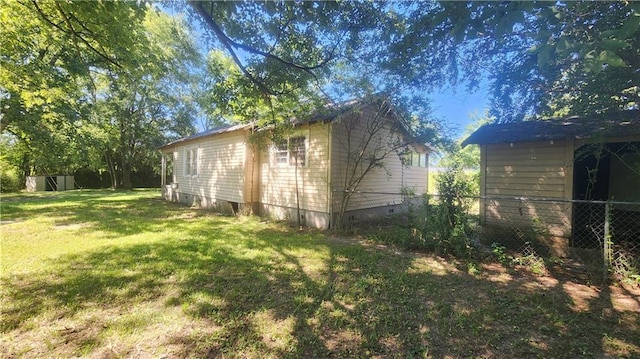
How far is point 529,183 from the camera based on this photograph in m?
6.67

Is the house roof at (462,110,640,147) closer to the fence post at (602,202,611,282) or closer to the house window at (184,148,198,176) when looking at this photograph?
the fence post at (602,202,611,282)

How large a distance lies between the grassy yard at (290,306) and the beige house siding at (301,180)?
278cm

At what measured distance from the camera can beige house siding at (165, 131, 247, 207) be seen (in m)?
10.5

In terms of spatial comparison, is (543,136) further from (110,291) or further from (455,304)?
(110,291)

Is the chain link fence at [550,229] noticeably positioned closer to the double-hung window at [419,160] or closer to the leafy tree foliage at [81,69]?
the double-hung window at [419,160]

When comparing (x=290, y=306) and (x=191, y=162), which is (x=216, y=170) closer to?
(x=191, y=162)

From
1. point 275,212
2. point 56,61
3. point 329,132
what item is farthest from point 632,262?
point 56,61

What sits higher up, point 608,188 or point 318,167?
point 318,167

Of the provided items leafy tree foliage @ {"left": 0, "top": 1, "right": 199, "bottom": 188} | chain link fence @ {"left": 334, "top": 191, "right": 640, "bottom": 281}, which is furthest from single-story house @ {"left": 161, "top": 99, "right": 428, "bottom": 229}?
leafy tree foliage @ {"left": 0, "top": 1, "right": 199, "bottom": 188}

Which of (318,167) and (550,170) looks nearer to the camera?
(550,170)

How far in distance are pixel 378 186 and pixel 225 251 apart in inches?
235

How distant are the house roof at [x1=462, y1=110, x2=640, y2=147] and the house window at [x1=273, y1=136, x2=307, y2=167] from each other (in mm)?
4592

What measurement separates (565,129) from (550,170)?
3.07 feet

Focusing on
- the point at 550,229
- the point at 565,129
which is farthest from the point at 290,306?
the point at 565,129
